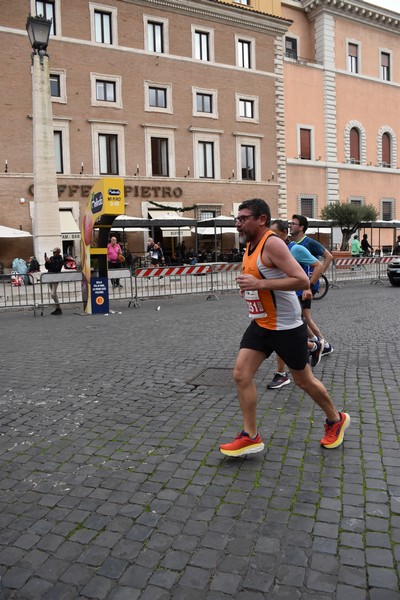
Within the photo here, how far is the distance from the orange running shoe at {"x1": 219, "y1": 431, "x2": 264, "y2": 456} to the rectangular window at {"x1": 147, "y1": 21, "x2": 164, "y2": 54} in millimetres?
31139

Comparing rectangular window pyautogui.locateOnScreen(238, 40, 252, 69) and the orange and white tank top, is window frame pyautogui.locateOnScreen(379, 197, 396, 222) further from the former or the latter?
the orange and white tank top

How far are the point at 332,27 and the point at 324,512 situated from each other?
41950 mm

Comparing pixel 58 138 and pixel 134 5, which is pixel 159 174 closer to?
pixel 58 138

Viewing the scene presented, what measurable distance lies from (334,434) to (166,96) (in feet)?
99.9

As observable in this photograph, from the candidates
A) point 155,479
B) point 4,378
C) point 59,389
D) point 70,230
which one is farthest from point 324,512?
point 70,230

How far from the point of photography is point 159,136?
31406 mm

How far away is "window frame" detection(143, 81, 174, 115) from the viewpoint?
101 feet

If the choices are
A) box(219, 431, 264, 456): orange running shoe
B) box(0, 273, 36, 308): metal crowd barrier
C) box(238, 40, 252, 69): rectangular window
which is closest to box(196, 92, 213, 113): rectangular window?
box(238, 40, 252, 69): rectangular window

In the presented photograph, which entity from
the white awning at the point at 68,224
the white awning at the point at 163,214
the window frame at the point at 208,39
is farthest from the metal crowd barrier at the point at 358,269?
the window frame at the point at 208,39

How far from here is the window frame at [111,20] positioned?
1147 inches

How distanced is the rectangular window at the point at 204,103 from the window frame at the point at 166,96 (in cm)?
193

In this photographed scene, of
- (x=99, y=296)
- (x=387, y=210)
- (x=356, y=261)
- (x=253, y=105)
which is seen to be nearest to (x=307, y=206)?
(x=253, y=105)

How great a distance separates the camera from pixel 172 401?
557 cm

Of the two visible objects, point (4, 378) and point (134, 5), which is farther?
point (134, 5)
